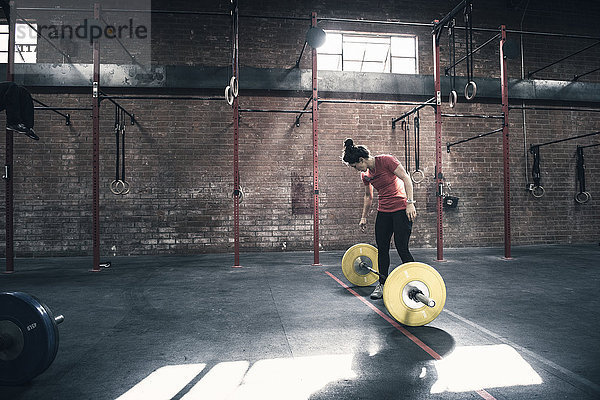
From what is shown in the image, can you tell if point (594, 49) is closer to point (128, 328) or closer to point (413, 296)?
point (413, 296)

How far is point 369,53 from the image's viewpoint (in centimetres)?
762

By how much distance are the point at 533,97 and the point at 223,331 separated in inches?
328

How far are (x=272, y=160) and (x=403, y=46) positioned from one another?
12.7 feet

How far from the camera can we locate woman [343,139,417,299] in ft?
10.2

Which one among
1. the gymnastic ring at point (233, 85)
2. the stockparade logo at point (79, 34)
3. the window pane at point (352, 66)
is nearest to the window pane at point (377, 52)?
the window pane at point (352, 66)

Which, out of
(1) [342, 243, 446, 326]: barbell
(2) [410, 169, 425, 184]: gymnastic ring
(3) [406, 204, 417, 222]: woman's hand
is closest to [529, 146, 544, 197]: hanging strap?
(2) [410, 169, 425, 184]: gymnastic ring

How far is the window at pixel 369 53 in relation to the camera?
7504mm

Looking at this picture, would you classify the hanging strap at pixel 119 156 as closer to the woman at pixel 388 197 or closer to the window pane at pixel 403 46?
the woman at pixel 388 197

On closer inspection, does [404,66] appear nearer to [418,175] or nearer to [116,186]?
[418,175]

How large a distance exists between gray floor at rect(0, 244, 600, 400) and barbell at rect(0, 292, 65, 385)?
99 mm

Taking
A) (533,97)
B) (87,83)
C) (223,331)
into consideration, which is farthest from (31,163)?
(533,97)

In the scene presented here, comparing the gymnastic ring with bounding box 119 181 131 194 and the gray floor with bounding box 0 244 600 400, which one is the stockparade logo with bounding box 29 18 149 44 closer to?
the gymnastic ring with bounding box 119 181 131 194

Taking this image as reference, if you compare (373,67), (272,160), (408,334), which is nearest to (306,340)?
(408,334)

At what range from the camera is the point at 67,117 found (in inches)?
264
